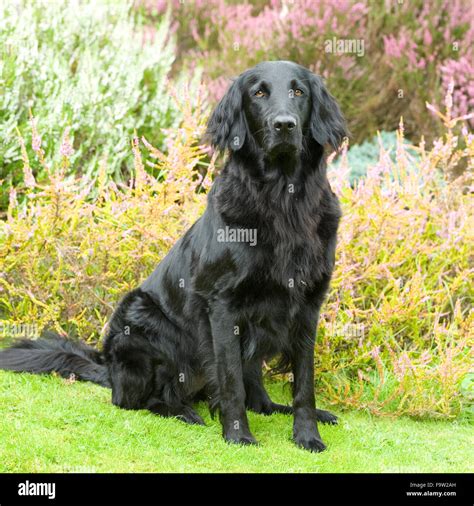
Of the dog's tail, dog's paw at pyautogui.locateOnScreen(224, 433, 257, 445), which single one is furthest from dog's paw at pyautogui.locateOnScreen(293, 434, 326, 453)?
the dog's tail

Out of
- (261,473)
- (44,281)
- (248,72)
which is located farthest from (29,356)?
(248,72)

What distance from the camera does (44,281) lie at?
15.1ft

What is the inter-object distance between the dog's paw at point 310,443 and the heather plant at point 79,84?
2945 millimetres

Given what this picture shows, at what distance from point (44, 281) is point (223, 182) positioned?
1.68 meters

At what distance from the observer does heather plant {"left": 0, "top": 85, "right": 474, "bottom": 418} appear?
4238mm

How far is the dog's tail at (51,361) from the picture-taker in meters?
4.11

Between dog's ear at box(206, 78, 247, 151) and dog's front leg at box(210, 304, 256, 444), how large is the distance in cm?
75

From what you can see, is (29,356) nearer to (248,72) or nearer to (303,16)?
(248,72)

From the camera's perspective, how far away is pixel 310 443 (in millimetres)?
3379

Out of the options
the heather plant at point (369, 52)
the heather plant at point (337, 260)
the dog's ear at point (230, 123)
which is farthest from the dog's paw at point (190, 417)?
the heather plant at point (369, 52)

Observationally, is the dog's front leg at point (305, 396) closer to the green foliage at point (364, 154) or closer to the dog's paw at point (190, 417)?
the dog's paw at point (190, 417)

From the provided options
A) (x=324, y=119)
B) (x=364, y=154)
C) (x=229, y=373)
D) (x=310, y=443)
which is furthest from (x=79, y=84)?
(x=310, y=443)

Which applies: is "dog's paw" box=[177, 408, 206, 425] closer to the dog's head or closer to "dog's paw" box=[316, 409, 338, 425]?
"dog's paw" box=[316, 409, 338, 425]
